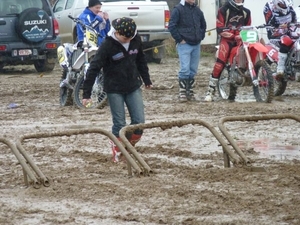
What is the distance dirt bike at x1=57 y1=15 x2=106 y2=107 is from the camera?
14391mm

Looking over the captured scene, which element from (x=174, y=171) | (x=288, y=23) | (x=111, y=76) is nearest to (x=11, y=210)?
(x=174, y=171)

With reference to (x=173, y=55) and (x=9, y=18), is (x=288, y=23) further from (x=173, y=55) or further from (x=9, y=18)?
(x=173, y=55)

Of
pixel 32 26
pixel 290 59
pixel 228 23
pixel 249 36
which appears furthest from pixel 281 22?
pixel 32 26

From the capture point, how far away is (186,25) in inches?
602

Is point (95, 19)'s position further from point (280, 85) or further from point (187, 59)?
point (280, 85)

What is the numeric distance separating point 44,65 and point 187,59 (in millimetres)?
7817

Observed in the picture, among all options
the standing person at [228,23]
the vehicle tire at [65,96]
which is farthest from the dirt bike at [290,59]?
the vehicle tire at [65,96]

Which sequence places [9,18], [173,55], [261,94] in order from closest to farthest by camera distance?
1. [261,94]
2. [9,18]
3. [173,55]

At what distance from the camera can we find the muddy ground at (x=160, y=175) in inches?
278

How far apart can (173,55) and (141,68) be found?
56.8ft

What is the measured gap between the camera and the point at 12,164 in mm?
9727

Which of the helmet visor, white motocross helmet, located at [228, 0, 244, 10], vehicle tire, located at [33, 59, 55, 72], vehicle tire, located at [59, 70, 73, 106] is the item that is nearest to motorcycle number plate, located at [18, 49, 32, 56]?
vehicle tire, located at [33, 59, 55, 72]

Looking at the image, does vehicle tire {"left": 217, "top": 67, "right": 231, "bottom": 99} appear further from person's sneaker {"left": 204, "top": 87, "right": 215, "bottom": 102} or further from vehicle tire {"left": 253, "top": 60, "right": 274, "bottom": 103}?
vehicle tire {"left": 253, "top": 60, "right": 274, "bottom": 103}

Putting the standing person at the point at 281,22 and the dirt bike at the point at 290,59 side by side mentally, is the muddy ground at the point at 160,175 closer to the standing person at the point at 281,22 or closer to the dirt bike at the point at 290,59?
Answer: the dirt bike at the point at 290,59
